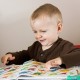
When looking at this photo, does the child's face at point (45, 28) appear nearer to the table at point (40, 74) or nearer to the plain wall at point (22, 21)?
the table at point (40, 74)

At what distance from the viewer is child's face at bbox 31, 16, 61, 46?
0.84 m

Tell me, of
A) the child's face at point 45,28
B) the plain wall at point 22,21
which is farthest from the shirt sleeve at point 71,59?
the plain wall at point 22,21

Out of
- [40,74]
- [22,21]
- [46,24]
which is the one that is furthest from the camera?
[22,21]

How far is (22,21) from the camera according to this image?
120 centimetres

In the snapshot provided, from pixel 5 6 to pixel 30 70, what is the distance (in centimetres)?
56

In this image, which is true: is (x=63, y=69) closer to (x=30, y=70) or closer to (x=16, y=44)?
(x=30, y=70)

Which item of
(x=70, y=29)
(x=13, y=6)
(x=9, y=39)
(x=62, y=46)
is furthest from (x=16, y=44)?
(x=62, y=46)

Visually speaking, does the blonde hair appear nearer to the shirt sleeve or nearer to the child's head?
the child's head

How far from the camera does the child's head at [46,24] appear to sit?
2.77 feet

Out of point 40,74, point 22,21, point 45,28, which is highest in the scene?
point 22,21

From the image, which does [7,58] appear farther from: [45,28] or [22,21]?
[22,21]

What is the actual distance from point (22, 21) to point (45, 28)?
14.7 inches

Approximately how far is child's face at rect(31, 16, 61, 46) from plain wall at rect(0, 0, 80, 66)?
34cm

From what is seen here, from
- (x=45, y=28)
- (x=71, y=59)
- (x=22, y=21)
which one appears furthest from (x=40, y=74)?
(x=22, y=21)
